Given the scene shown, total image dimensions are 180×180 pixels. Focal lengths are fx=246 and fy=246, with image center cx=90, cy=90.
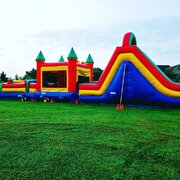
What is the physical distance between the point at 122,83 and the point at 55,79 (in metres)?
4.21

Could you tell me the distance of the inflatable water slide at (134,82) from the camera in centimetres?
830

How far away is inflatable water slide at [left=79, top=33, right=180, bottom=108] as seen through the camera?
27.2 feet

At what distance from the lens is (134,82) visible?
28.9 feet

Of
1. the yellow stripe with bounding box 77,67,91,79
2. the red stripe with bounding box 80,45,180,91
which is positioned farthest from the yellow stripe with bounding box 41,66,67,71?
the red stripe with bounding box 80,45,180,91

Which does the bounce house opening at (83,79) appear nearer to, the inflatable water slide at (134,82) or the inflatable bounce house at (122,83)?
the inflatable bounce house at (122,83)

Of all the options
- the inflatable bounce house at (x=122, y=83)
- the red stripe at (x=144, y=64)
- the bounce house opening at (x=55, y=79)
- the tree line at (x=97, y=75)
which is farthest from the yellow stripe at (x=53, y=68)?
the tree line at (x=97, y=75)

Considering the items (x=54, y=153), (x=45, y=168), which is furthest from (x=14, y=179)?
(x=54, y=153)

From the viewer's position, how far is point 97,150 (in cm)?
304

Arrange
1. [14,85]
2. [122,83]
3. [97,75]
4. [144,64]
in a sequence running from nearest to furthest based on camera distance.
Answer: [144,64] → [122,83] → [14,85] → [97,75]

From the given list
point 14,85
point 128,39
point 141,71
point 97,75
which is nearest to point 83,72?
point 128,39

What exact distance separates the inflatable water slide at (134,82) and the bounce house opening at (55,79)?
2.41m

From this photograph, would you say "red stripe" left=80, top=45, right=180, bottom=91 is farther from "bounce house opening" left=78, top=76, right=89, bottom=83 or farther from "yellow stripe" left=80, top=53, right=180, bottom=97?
"bounce house opening" left=78, top=76, right=89, bottom=83

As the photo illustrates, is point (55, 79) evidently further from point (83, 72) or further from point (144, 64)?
point (144, 64)

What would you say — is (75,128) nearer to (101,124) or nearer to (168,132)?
(101,124)
